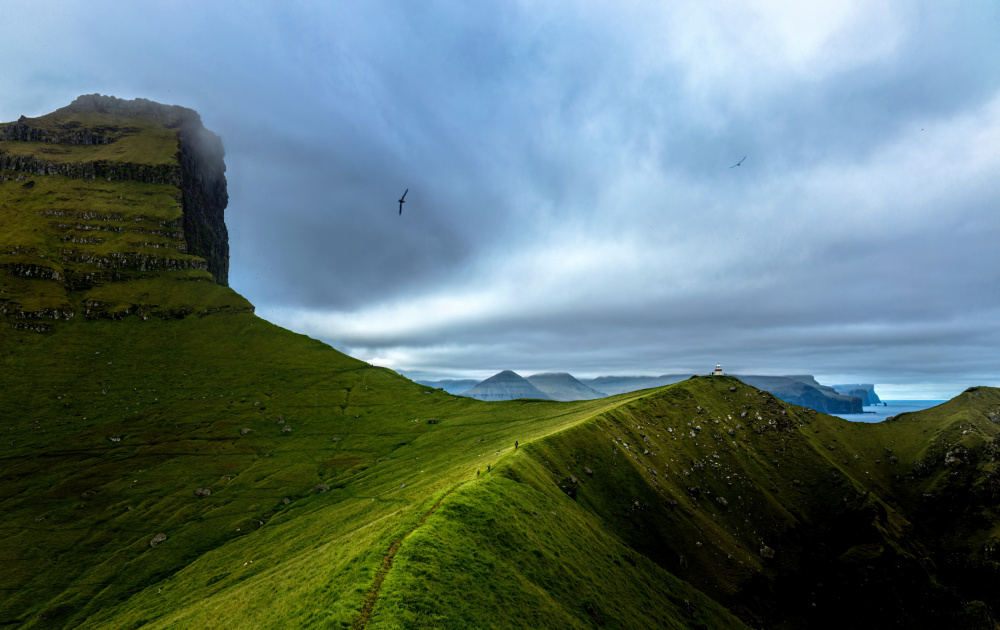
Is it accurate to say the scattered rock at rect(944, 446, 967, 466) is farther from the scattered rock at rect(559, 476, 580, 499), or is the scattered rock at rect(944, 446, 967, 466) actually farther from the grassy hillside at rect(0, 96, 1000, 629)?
the scattered rock at rect(559, 476, 580, 499)

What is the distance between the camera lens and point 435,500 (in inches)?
1736

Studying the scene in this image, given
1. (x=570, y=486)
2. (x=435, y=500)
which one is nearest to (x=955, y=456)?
(x=570, y=486)

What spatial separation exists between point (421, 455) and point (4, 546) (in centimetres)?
8452

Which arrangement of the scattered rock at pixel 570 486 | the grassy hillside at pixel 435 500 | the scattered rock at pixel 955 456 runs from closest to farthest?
1. the grassy hillside at pixel 435 500
2. the scattered rock at pixel 570 486
3. the scattered rock at pixel 955 456

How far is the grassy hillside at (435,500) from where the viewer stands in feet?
131

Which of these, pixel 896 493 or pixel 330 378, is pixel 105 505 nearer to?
pixel 330 378

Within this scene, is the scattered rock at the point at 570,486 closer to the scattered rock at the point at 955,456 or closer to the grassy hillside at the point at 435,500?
the grassy hillside at the point at 435,500

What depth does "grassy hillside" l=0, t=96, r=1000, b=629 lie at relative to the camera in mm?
40000

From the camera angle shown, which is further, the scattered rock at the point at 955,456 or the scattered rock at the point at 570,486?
the scattered rock at the point at 955,456

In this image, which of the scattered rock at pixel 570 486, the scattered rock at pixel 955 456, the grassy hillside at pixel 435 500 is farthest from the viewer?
the scattered rock at pixel 955 456

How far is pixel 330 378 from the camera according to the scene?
607 ft

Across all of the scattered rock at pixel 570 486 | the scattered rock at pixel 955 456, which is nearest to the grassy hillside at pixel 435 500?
the scattered rock at pixel 570 486

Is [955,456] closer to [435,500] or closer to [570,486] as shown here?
[570,486]

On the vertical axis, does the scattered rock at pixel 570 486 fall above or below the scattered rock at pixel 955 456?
above
